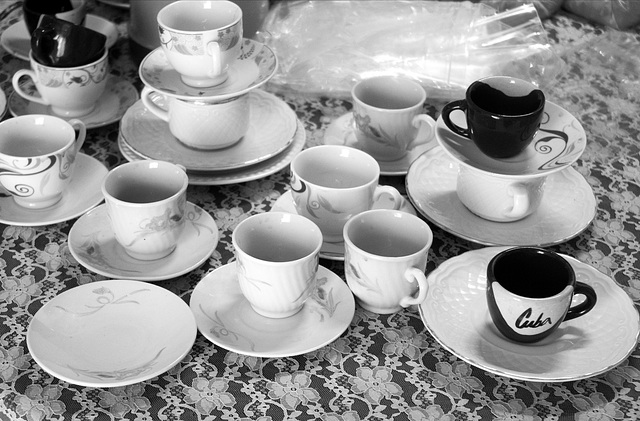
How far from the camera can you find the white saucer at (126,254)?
0.85 m

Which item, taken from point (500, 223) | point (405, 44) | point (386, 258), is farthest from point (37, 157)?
point (405, 44)

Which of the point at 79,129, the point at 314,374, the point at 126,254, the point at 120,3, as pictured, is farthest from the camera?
the point at 120,3

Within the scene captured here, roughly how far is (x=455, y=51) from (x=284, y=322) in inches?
24.4

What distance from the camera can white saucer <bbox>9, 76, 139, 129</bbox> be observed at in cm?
110

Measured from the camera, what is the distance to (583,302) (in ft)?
2.51

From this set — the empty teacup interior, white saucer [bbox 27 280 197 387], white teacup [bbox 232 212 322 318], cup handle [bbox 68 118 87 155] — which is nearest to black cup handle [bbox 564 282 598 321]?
white teacup [bbox 232 212 322 318]

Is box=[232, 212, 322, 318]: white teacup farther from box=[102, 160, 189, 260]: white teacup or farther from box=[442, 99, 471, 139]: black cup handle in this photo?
box=[442, 99, 471, 139]: black cup handle

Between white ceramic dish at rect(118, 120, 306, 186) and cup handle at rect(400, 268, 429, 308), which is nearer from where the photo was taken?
cup handle at rect(400, 268, 429, 308)

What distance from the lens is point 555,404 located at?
2.40ft

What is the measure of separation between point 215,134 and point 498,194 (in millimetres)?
340

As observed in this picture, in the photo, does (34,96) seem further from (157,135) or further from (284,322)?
(284,322)

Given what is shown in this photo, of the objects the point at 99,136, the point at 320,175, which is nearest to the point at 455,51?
the point at 320,175

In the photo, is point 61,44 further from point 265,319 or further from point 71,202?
point 265,319

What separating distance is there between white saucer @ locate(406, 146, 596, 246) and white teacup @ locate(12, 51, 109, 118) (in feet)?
1.39
